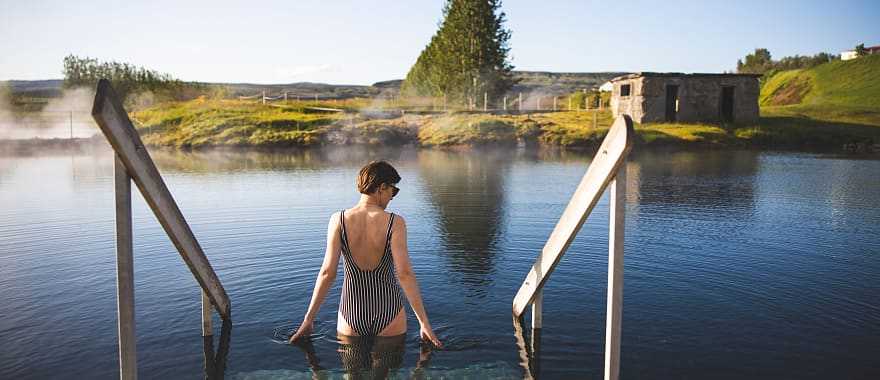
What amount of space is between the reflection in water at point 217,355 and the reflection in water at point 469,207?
4149 mm

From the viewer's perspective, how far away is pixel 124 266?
5.33 meters

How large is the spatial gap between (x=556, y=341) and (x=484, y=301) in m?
1.98

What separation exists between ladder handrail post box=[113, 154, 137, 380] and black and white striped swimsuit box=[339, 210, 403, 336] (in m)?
2.08

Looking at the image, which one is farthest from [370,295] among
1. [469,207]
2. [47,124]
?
[47,124]

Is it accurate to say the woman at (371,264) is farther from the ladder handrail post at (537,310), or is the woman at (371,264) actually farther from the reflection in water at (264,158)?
the reflection in water at (264,158)

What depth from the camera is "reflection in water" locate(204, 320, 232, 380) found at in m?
7.45

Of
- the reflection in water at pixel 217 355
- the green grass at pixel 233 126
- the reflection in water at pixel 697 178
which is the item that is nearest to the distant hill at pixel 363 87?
the green grass at pixel 233 126

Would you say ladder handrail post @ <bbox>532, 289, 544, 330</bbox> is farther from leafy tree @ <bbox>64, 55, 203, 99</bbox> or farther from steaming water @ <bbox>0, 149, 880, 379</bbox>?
leafy tree @ <bbox>64, 55, 203, 99</bbox>

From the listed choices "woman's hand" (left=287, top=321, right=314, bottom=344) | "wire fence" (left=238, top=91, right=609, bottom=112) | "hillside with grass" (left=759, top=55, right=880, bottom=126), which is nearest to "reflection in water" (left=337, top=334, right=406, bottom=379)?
"woman's hand" (left=287, top=321, right=314, bottom=344)

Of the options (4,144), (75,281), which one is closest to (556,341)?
(75,281)

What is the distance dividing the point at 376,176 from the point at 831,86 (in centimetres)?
8328

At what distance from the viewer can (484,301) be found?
33.5 ft

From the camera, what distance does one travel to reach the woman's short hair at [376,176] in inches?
248

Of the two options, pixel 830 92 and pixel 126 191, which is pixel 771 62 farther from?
pixel 126 191
